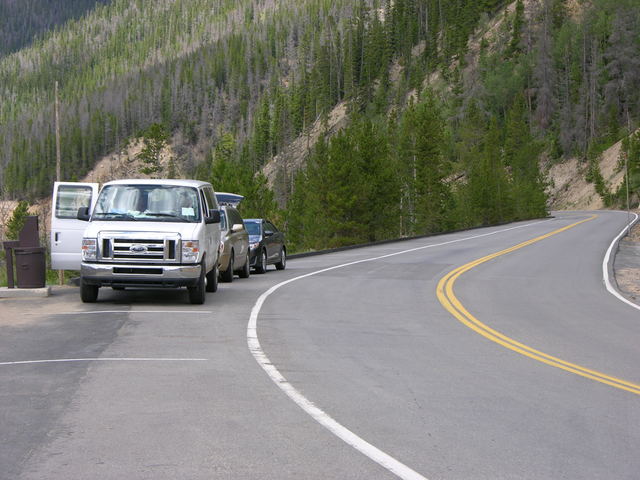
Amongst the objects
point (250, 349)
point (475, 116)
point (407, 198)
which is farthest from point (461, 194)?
point (250, 349)

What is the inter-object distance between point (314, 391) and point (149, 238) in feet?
24.8

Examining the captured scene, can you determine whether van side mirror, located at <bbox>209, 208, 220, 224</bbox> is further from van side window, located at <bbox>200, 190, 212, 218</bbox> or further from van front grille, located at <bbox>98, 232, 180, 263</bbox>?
van front grille, located at <bbox>98, 232, 180, 263</bbox>

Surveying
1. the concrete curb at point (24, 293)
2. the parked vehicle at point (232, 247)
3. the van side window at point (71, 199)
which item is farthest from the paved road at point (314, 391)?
the parked vehicle at point (232, 247)

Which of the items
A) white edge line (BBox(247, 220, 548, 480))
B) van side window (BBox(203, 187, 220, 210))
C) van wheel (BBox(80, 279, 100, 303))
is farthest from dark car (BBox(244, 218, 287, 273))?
white edge line (BBox(247, 220, 548, 480))

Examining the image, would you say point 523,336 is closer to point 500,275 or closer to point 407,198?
point 500,275

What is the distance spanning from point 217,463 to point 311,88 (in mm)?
159806

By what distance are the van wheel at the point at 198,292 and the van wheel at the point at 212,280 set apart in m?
1.74

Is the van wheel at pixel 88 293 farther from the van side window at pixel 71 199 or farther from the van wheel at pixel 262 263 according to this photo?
the van wheel at pixel 262 263

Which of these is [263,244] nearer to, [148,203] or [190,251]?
[148,203]

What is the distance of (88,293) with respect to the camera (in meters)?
15.6

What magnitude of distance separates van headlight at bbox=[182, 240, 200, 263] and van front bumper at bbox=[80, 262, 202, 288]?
14 centimetres

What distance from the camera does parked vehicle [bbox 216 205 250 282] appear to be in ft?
64.8

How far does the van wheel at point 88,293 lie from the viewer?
1542 centimetres

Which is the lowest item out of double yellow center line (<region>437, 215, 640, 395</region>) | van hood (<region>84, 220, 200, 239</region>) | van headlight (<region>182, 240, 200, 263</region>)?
double yellow center line (<region>437, 215, 640, 395</region>)
